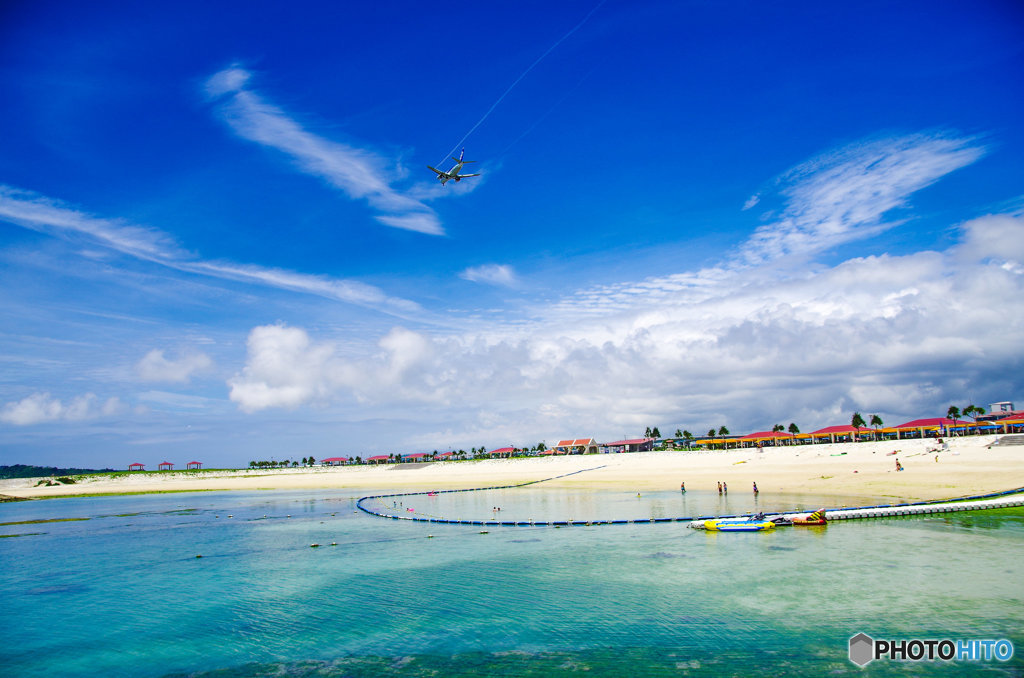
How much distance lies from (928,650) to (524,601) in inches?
510

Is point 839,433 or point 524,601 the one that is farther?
point 839,433

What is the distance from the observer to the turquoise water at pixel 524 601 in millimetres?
15633

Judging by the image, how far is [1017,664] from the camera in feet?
44.3

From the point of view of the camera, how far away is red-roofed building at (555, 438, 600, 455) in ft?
448

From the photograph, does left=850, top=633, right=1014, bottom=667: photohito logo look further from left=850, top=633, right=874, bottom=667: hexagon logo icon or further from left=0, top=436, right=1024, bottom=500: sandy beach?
left=0, top=436, right=1024, bottom=500: sandy beach

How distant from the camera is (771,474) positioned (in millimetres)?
59188

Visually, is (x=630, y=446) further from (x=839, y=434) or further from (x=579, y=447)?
(x=839, y=434)

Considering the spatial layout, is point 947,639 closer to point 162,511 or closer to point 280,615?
point 280,615

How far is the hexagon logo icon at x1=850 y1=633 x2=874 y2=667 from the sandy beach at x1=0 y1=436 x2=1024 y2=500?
29.8 m

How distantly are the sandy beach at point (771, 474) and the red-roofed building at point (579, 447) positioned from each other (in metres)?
24.4

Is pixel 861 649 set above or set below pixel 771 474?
above

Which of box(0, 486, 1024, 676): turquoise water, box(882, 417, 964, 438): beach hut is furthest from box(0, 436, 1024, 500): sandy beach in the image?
box(882, 417, 964, 438): beach hut

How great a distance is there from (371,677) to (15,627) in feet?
56.9

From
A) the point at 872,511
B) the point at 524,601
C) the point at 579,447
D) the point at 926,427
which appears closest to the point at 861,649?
the point at 524,601
